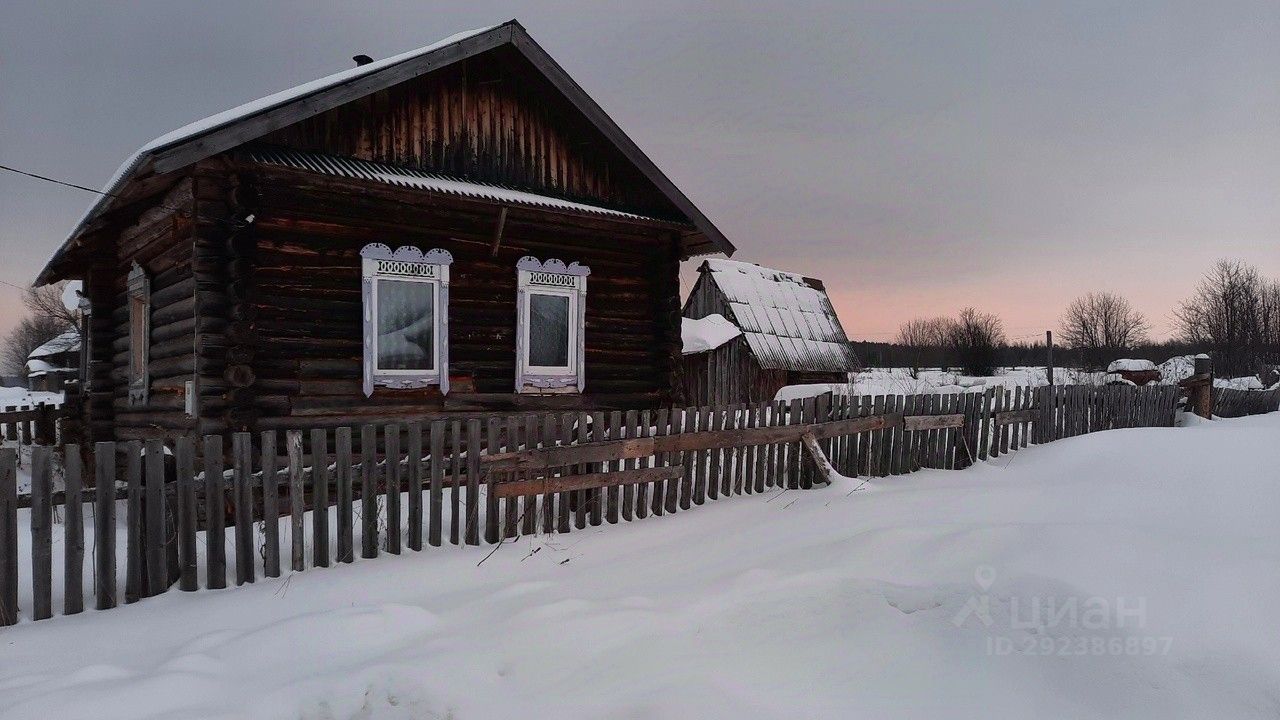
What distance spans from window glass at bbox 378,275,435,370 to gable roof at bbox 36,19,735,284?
2.16m

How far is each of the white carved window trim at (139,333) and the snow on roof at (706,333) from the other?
12316mm

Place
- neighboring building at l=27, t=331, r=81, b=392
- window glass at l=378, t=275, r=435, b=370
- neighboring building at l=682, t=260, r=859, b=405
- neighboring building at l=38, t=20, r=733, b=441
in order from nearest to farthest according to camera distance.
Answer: neighboring building at l=38, t=20, r=733, b=441 → window glass at l=378, t=275, r=435, b=370 → neighboring building at l=682, t=260, r=859, b=405 → neighboring building at l=27, t=331, r=81, b=392

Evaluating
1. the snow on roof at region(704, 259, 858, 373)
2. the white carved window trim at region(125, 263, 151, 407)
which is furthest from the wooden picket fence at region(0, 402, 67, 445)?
the snow on roof at region(704, 259, 858, 373)

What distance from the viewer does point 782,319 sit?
80.5 ft

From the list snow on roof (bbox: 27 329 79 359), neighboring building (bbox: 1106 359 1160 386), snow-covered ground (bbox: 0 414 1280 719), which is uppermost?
snow on roof (bbox: 27 329 79 359)

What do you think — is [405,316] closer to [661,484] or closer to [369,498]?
[369,498]

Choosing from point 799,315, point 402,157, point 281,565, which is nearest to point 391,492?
point 281,565

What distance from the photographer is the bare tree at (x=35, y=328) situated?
6400 centimetres

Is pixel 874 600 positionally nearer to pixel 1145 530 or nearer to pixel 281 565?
pixel 1145 530

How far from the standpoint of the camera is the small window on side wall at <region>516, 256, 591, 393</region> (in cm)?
961

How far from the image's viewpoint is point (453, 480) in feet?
19.1

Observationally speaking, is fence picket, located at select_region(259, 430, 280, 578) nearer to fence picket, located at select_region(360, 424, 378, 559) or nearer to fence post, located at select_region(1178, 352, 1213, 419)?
fence picket, located at select_region(360, 424, 378, 559)

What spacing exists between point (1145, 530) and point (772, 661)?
9.13 feet

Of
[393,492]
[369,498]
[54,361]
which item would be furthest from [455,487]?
[54,361]
